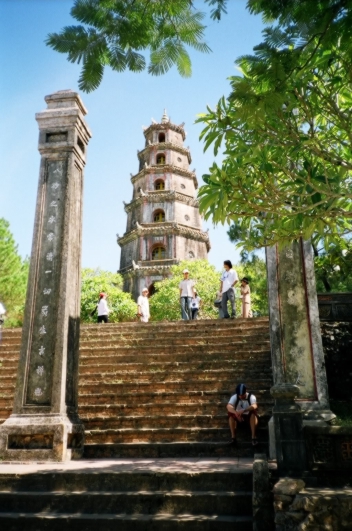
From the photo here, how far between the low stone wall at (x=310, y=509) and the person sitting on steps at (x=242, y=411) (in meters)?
2.21

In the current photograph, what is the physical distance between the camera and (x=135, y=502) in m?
4.32

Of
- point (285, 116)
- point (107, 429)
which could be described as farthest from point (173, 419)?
point (285, 116)

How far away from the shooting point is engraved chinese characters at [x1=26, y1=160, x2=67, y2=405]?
6230 millimetres

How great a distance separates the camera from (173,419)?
689 centimetres

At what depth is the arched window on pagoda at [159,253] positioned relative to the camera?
89.6 ft

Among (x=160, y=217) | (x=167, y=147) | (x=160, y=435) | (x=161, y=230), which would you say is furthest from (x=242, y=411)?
(x=167, y=147)

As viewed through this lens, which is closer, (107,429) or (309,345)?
(309,345)

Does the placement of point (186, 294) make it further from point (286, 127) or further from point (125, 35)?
point (125, 35)

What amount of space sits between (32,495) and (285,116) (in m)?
4.36

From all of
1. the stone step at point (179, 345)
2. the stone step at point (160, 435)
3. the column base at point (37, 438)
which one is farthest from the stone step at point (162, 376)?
the column base at point (37, 438)

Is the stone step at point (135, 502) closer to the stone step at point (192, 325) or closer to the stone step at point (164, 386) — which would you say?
the stone step at point (164, 386)

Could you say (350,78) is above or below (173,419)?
above

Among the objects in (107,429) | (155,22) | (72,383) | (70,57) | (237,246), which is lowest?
(107,429)

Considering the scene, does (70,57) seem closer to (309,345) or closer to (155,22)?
(155,22)
